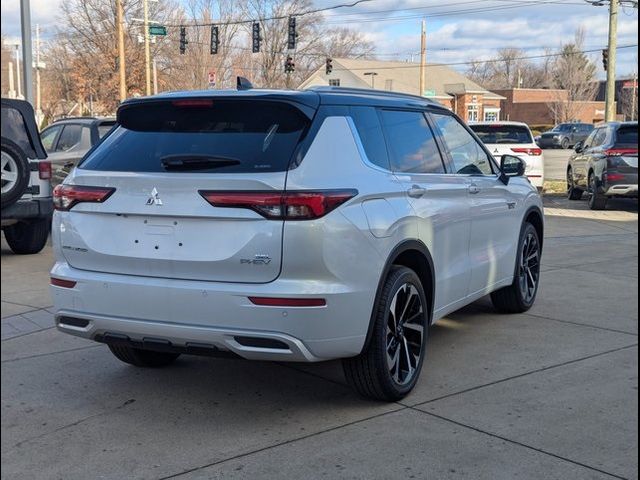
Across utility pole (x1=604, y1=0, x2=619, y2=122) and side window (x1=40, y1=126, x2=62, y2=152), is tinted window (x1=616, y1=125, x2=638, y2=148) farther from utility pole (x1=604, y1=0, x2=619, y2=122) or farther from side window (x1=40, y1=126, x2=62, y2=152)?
side window (x1=40, y1=126, x2=62, y2=152)

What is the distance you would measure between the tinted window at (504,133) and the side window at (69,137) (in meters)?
8.36

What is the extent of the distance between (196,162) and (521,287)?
3.69 metres

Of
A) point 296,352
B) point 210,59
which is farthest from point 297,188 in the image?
point 210,59

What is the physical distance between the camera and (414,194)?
467 centimetres

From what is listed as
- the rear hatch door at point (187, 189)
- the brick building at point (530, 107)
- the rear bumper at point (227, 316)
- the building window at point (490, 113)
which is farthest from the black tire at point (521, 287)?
the brick building at point (530, 107)

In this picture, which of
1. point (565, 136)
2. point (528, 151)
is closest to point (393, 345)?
point (528, 151)

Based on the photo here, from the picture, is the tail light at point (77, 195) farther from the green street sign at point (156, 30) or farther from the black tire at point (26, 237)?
the green street sign at point (156, 30)

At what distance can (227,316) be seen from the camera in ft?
12.6

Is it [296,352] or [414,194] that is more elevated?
[414,194]

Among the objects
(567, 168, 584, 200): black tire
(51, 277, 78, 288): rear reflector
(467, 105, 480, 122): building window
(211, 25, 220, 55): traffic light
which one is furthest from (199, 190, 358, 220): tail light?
(467, 105, 480, 122): building window

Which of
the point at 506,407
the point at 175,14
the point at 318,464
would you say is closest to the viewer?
the point at 318,464

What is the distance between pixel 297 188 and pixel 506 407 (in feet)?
6.01

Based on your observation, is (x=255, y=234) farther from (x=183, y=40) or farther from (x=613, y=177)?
(x=613, y=177)

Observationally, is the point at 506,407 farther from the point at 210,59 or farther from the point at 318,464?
the point at 210,59
